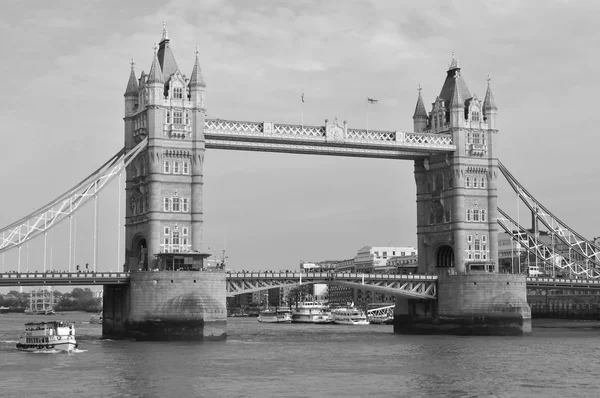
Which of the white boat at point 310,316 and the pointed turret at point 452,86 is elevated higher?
the pointed turret at point 452,86

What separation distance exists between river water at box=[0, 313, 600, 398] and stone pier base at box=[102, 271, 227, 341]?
2.89 m

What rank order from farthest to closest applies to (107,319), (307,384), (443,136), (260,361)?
(443,136) < (107,319) < (260,361) < (307,384)

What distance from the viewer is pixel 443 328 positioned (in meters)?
118

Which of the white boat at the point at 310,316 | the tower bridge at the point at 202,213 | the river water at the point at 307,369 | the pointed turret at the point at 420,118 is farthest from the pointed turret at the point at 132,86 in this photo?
the white boat at the point at 310,316

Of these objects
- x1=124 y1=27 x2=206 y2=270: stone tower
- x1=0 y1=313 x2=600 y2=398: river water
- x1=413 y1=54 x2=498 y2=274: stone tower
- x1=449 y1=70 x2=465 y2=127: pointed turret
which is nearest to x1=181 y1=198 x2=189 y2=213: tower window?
x1=124 y1=27 x2=206 y2=270: stone tower

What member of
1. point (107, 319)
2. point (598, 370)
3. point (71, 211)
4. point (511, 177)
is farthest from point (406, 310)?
point (598, 370)

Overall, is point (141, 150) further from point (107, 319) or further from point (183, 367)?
point (183, 367)

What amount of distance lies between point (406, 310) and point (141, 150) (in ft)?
124

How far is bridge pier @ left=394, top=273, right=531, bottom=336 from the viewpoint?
115 metres

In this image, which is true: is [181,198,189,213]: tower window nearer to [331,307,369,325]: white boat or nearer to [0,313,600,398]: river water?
[0,313,600,398]: river water

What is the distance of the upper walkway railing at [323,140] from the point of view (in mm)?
109125

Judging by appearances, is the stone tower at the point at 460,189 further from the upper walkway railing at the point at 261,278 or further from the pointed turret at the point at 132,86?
the pointed turret at the point at 132,86

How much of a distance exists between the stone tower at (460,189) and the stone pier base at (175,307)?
31.6 m

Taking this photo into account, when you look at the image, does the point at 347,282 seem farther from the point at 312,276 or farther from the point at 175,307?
the point at 175,307
